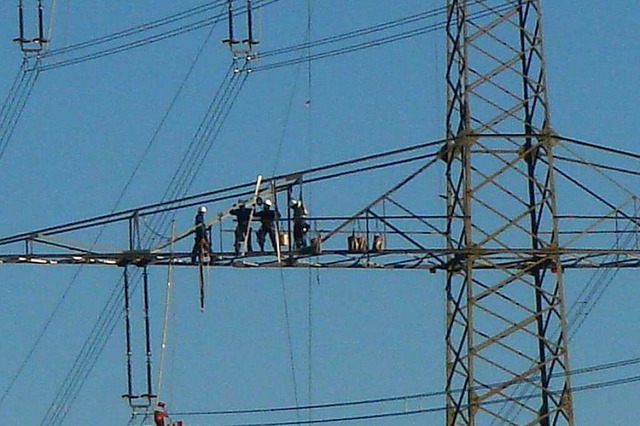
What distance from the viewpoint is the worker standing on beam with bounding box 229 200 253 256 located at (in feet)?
229

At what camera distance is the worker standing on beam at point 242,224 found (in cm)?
6981

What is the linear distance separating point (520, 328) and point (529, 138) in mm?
4501

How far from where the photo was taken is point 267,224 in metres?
70.1

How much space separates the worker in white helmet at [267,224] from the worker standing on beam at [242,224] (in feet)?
0.84

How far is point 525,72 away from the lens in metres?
69.8

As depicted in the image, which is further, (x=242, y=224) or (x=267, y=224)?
(x=242, y=224)

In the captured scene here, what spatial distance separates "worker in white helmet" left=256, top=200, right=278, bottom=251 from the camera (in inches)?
2751

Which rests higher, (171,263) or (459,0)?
(459,0)

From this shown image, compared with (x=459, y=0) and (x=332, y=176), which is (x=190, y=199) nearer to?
(x=332, y=176)

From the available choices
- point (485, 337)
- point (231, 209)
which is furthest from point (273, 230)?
point (485, 337)

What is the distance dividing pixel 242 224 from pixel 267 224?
61cm

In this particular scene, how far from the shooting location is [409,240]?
6962 cm

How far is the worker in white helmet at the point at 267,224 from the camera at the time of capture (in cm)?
6988

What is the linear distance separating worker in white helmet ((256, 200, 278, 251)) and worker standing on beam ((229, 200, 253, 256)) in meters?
0.26
